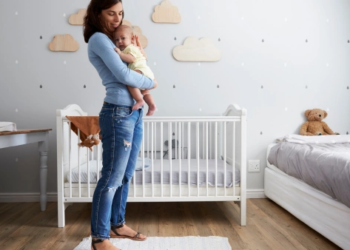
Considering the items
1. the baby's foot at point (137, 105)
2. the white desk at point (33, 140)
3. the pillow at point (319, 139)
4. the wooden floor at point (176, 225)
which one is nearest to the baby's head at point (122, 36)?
the baby's foot at point (137, 105)

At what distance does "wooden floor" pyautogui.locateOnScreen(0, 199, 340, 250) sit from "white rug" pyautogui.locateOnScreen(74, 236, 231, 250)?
→ 0.07 meters

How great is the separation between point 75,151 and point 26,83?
2.51 feet

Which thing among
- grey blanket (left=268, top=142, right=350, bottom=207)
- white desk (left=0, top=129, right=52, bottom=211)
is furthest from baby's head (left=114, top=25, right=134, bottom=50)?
grey blanket (left=268, top=142, right=350, bottom=207)

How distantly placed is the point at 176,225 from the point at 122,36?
3.90ft

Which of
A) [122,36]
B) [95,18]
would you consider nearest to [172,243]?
[122,36]

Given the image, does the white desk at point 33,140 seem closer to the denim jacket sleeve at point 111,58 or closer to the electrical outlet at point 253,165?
the denim jacket sleeve at point 111,58

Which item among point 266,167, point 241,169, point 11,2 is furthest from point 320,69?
point 11,2

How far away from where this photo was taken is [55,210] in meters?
2.27

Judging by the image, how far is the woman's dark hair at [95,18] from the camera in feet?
4.34

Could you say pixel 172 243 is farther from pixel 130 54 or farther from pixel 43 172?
pixel 43 172

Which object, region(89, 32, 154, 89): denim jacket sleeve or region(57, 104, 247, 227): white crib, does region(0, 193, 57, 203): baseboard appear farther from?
region(89, 32, 154, 89): denim jacket sleeve

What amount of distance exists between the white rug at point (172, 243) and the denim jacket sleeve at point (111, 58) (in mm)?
825

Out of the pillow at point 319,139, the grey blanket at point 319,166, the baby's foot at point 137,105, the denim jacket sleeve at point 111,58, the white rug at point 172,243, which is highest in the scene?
the denim jacket sleeve at point 111,58

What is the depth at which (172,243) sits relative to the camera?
1.62 m
